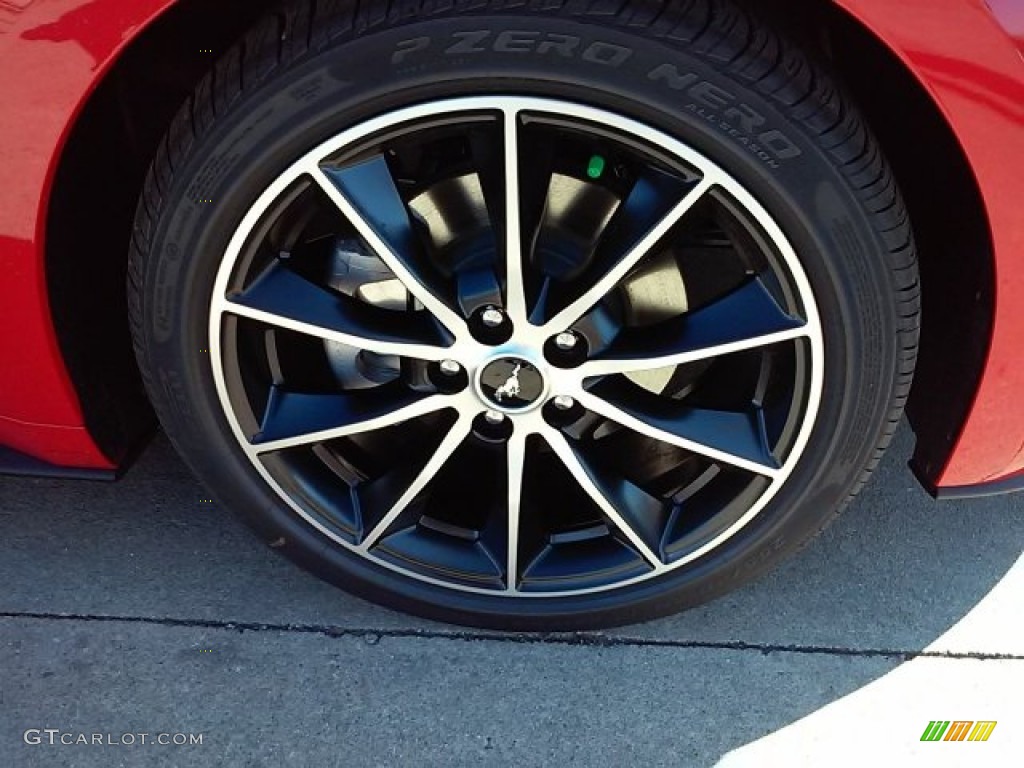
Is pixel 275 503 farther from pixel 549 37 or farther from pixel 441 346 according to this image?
pixel 549 37

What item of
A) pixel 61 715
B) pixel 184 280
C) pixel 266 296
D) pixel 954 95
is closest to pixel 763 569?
pixel 954 95

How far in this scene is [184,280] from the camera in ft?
5.11

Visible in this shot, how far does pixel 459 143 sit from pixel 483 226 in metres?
0.14

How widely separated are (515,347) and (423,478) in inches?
11.7

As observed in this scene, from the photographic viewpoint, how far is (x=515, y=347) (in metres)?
1.62

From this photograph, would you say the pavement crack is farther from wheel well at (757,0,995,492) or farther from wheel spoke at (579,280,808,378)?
wheel spoke at (579,280,808,378)

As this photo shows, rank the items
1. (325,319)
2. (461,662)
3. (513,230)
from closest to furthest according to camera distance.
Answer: (513,230) → (325,319) → (461,662)

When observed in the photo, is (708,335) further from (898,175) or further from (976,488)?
(976,488)

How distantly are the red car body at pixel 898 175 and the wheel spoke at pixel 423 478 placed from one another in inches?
18.8

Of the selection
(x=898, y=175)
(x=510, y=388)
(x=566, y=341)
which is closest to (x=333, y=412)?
(x=510, y=388)

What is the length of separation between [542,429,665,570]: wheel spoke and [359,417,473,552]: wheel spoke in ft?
0.45

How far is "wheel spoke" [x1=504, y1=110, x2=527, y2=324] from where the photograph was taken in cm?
144

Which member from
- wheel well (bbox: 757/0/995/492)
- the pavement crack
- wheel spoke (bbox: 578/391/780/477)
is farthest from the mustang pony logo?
wheel well (bbox: 757/0/995/492)

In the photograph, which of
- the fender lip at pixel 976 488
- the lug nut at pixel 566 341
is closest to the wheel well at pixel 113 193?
the lug nut at pixel 566 341
